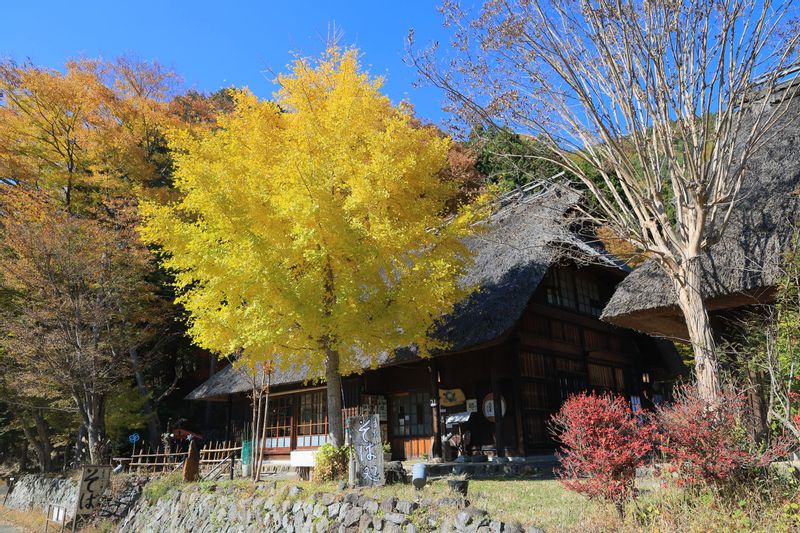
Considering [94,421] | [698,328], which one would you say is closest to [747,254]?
[698,328]

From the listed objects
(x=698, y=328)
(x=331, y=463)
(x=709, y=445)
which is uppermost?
(x=698, y=328)

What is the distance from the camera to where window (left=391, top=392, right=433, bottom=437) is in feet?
46.6

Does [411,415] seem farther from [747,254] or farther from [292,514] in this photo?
[747,254]

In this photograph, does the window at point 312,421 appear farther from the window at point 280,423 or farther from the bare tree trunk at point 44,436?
the bare tree trunk at point 44,436

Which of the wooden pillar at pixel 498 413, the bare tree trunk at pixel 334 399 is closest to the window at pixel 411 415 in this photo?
the wooden pillar at pixel 498 413

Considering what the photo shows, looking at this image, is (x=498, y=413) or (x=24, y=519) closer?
(x=498, y=413)

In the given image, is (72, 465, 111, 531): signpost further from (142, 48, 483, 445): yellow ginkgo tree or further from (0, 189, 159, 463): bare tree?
(142, 48, 483, 445): yellow ginkgo tree

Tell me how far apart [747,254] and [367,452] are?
641 cm

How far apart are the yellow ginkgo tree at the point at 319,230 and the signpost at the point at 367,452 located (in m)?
1.30

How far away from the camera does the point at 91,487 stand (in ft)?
39.9

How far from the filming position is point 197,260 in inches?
357

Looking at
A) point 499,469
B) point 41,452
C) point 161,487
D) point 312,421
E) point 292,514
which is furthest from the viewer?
point 41,452

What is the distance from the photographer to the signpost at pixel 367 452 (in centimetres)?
850

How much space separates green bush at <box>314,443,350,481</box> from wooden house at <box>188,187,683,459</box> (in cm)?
162
